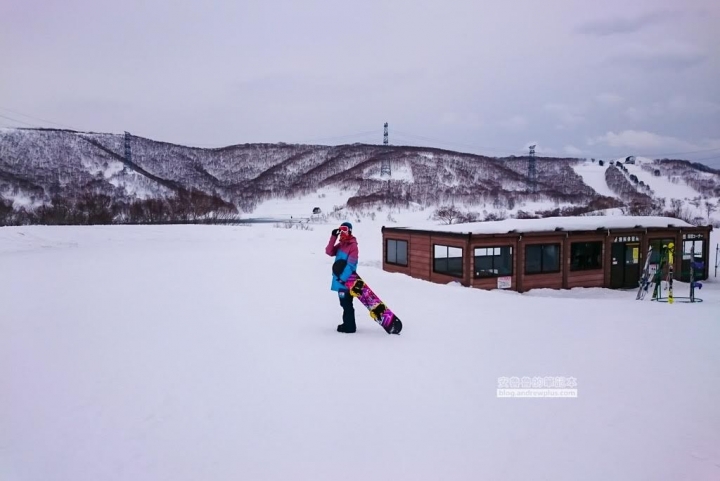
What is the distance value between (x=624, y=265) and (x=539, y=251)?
151 inches

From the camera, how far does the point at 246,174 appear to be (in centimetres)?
8656

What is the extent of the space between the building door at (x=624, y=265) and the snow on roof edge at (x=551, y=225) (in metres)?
0.70

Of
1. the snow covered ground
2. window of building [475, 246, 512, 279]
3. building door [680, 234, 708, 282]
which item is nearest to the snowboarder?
the snow covered ground

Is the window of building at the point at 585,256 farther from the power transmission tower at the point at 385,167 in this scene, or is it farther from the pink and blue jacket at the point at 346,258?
the power transmission tower at the point at 385,167

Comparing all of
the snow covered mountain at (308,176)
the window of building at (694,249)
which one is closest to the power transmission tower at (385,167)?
the snow covered mountain at (308,176)

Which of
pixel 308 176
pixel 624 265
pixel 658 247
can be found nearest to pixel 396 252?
pixel 624 265

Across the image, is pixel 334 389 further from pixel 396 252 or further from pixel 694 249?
pixel 694 249

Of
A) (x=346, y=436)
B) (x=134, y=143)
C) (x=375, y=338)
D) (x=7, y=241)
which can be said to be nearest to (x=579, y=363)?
(x=375, y=338)

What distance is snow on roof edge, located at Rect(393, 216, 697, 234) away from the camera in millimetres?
14781

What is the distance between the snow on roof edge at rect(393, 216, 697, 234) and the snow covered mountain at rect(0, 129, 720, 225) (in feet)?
60.7

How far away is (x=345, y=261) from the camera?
23.5ft

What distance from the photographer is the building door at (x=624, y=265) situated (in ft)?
54.7

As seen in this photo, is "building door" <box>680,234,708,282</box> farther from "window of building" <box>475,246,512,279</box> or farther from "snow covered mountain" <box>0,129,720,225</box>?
"snow covered mountain" <box>0,129,720,225</box>

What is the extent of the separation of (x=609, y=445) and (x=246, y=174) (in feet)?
284
